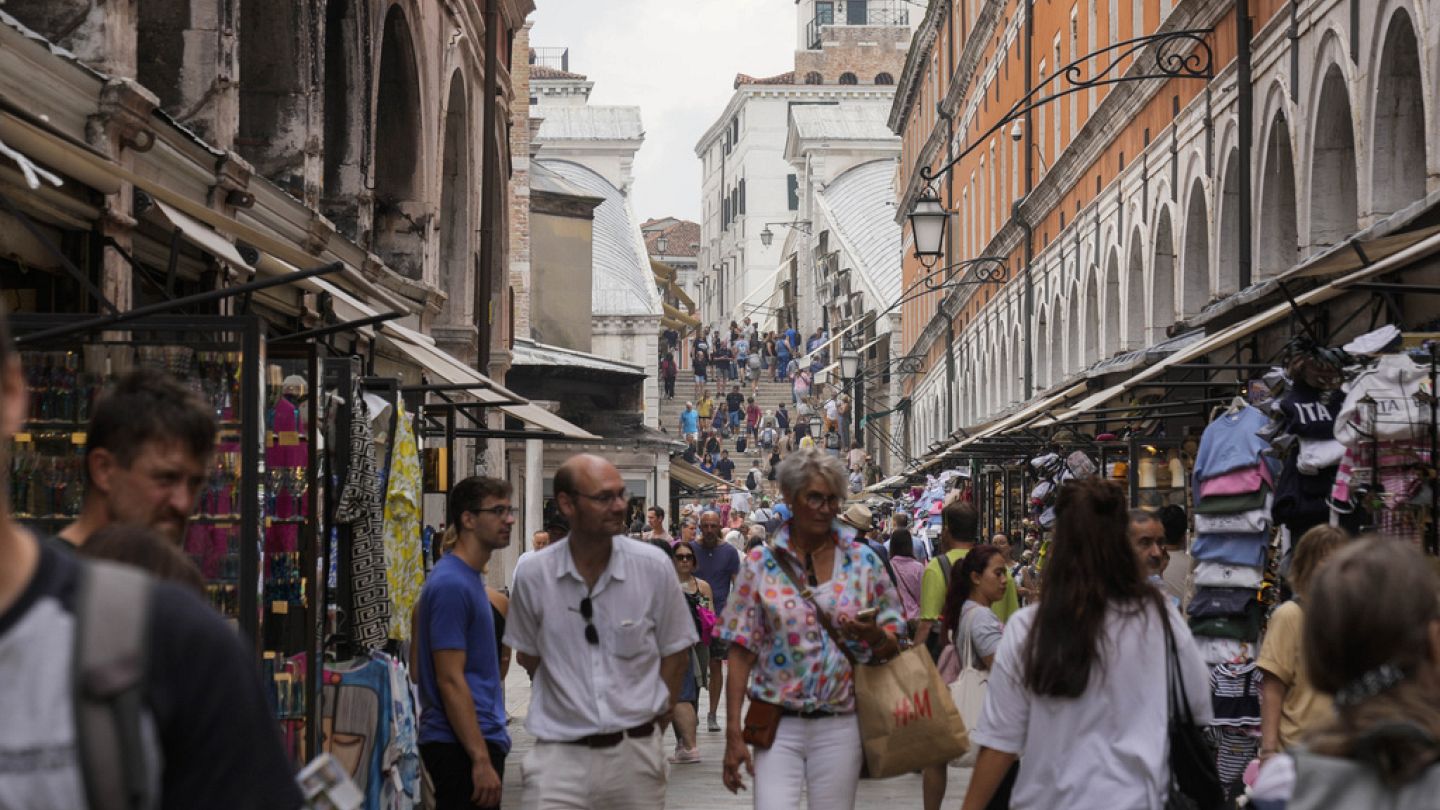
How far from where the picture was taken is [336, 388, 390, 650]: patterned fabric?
34.7 feet

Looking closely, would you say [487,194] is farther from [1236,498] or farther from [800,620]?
[800,620]

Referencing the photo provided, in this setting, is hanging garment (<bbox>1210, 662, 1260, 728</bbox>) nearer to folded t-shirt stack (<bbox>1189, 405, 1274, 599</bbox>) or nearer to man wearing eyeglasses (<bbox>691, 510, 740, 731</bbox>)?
folded t-shirt stack (<bbox>1189, 405, 1274, 599</bbox>)

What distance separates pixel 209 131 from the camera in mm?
13508

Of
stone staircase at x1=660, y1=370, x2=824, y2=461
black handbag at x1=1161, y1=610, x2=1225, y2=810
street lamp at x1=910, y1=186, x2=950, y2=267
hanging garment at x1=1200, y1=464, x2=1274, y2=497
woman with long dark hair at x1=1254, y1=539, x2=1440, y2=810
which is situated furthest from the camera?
stone staircase at x1=660, y1=370, x2=824, y2=461

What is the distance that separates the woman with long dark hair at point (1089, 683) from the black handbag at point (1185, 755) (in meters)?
0.02

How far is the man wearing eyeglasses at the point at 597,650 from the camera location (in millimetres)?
7582

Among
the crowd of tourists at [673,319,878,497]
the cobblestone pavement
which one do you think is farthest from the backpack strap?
the crowd of tourists at [673,319,878,497]

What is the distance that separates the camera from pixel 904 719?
7.57m

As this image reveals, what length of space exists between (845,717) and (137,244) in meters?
6.05

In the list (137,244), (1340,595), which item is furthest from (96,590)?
(137,244)

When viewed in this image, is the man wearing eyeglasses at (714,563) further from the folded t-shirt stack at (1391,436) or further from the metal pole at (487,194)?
the folded t-shirt stack at (1391,436)

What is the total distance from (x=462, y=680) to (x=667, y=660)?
977 millimetres

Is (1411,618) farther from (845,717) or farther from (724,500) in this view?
(724,500)

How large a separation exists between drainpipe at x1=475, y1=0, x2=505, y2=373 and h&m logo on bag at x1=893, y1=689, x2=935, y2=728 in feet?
54.3
